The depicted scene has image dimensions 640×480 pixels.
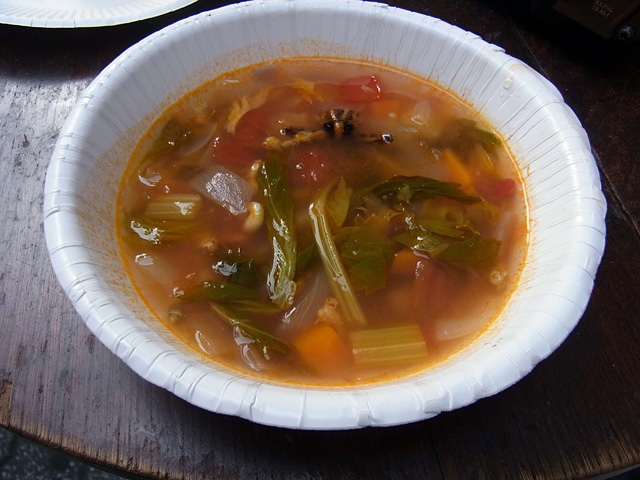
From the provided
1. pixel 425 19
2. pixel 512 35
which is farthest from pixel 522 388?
pixel 512 35

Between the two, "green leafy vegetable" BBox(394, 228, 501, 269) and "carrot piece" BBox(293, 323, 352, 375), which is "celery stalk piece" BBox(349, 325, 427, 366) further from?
"green leafy vegetable" BBox(394, 228, 501, 269)

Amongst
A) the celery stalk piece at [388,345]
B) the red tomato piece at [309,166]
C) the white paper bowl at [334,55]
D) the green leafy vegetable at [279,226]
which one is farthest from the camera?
the red tomato piece at [309,166]

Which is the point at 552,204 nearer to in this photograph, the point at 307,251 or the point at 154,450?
the point at 307,251

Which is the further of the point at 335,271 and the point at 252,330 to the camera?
the point at 335,271

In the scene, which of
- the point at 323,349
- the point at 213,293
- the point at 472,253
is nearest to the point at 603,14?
the point at 472,253

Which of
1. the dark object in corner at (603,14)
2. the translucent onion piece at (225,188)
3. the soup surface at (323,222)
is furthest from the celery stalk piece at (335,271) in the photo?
the dark object in corner at (603,14)

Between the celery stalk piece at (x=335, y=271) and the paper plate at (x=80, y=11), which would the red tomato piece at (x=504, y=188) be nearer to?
the celery stalk piece at (x=335, y=271)

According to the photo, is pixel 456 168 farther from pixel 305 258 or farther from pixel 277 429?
pixel 277 429

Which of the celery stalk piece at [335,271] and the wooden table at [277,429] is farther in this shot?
the celery stalk piece at [335,271]
